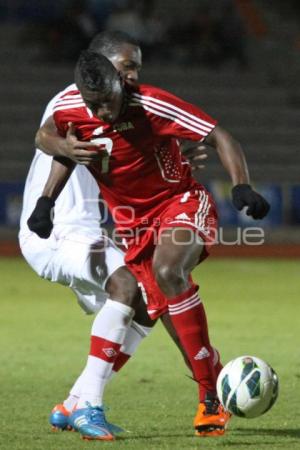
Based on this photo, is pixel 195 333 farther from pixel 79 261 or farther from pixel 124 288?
pixel 79 261

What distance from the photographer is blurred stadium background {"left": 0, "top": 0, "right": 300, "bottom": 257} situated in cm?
2094

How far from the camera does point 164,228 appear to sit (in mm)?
5570

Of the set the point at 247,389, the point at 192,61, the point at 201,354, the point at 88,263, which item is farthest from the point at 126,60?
the point at 192,61

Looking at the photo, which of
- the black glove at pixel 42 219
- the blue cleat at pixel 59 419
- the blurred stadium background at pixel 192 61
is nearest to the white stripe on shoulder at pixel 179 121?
the black glove at pixel 42 219

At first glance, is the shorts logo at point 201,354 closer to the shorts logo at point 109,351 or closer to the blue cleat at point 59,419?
the shorts logo at point 109,351

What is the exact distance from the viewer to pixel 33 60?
2194 cm

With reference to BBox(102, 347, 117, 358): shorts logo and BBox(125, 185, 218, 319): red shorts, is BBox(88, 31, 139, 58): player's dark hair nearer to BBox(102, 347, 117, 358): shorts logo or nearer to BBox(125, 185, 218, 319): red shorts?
BBox(125, 185, 218, 319): red shorts

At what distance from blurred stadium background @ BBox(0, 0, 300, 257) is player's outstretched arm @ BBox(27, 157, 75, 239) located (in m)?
14.4

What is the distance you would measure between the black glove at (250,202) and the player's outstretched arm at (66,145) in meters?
0.72

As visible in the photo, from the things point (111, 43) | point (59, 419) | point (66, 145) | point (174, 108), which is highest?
point (111, 43)

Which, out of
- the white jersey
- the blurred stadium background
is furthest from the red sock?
the blurred stadium background

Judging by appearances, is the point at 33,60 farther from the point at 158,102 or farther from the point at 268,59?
the point at 158,102

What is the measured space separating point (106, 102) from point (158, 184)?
1.78ft

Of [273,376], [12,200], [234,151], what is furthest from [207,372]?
[12,200]
